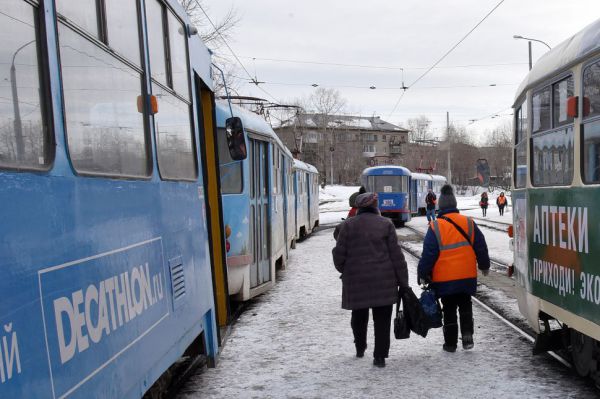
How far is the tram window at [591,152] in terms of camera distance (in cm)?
415

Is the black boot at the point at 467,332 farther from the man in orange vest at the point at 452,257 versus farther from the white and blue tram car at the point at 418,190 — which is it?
the white and blue tram car at the point at 418,190

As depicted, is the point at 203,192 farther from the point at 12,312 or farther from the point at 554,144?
the point at 12,312

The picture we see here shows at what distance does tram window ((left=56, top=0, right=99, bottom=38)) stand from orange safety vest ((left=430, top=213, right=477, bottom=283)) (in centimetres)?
409

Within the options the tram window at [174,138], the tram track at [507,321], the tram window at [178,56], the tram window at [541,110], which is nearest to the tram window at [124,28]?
the tram window at [174,138]

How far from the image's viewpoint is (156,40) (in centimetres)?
364

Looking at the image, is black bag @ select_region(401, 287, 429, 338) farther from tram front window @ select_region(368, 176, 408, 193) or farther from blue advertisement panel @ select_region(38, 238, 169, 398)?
tram front window @ select_region(368, 176, 408, 193)

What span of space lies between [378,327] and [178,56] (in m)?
3.00

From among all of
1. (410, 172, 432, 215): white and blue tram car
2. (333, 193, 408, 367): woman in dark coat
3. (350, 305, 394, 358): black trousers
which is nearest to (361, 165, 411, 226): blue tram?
(410, 172, 432, 215): white and blue tram car

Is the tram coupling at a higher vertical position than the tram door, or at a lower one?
lower

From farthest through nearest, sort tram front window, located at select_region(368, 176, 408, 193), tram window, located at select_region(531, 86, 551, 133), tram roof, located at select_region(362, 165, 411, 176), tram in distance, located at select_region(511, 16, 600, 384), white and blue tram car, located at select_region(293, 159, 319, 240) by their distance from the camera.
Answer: tram roof, located at select_region(362, 165, 411, 176)
tram front window, located at select_region(368, 176, 408, 193)
white and blue tram car, located at select_region(293, 159, 319, 240)
tram window, located at select_region(531, 86, 551, 133)
tram in distance, located at select_region(511, 16, 600, 384)

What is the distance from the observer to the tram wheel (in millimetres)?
4777

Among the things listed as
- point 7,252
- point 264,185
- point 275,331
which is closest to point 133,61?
point 7,252

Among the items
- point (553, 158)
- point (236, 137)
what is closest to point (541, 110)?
point (553, 158)

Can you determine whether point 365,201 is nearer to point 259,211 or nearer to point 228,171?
point 228,171
